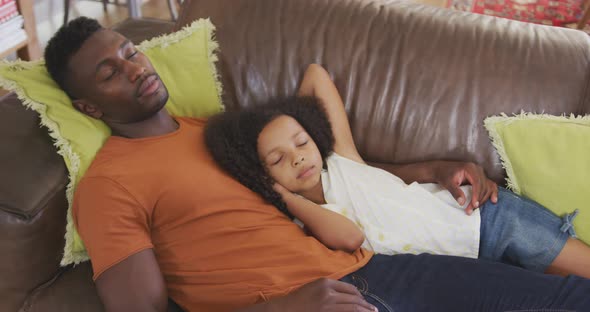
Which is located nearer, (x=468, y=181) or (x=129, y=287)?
(x=129, y=287)

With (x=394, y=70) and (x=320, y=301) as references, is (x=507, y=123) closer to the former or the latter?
(x=394, y=70)

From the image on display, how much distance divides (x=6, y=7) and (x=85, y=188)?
161cm

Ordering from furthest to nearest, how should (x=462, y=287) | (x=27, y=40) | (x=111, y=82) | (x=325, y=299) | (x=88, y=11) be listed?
(x=88, y=11), (x=27, y=40), (x=111, y=82), (x=462, y=287), (x=325, y=299)

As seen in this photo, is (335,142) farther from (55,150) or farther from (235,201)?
(55,150)

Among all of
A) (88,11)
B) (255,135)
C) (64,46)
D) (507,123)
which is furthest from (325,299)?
(88,11)

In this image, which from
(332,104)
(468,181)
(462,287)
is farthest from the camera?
(332,104)

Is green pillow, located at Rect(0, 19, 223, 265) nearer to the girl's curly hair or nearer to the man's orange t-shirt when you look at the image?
the man's orange t-shirt

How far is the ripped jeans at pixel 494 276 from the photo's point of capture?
1.06 metres

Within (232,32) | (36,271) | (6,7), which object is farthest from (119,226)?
(6,7)

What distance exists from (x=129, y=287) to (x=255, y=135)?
20.7 inches

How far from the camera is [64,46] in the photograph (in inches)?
48.0

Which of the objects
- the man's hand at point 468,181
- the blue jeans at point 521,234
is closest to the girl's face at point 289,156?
the man's hand at point 468,181

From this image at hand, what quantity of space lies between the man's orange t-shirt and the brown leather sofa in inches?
5.8

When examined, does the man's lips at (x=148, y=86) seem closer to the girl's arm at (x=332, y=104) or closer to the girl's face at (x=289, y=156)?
the girl's face at (x=289, y=156)
